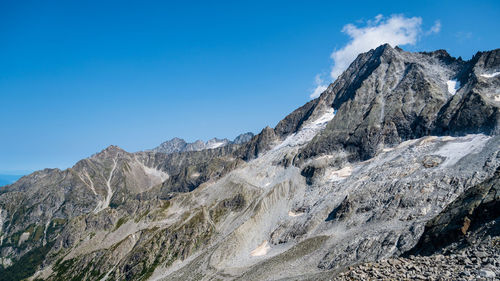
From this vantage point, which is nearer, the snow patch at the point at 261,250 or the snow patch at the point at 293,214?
the snow patch at the point at 261,250

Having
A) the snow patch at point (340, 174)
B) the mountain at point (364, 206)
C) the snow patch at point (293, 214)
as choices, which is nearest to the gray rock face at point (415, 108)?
the mountain at point (364, 206)

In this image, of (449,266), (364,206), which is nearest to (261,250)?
(364,206)

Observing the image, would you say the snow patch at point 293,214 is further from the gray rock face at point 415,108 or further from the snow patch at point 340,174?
the gray rock face at point 415,108

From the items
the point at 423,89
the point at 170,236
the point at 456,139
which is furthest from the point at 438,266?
the point at 423,89

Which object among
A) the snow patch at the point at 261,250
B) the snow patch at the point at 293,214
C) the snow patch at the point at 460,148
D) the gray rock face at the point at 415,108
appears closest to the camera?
the snow patch at the point at 460,148

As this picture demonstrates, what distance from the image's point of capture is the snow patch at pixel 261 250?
369ft

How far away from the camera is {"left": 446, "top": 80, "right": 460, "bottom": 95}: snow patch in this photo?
162 metres

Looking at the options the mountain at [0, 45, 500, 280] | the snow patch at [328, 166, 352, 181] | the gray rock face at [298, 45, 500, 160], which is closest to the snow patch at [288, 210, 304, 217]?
the mountain at [0, 45, 500, 280]

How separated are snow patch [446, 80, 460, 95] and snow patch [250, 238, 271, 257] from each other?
410ft

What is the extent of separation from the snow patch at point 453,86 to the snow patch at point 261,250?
125 m

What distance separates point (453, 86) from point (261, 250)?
138 metres

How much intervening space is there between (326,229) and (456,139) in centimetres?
6354

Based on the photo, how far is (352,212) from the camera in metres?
102

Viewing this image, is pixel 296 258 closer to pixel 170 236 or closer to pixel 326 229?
pixel 326 229
